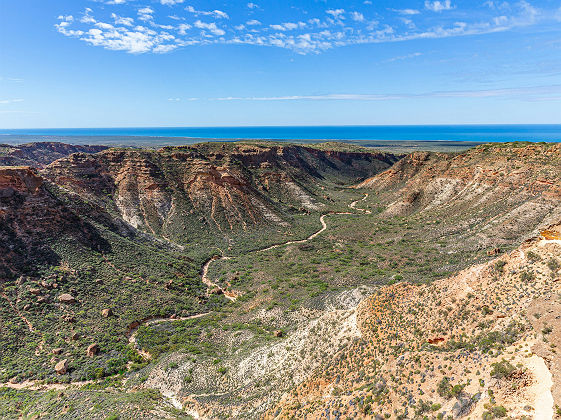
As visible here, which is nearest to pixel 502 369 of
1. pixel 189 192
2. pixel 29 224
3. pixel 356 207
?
pixel 29 224

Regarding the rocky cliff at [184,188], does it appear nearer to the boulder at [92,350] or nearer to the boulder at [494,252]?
the boulder at [92,350]

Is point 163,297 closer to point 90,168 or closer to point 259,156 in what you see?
point 90,168

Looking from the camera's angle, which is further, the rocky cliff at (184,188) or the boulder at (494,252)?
the rocky cliff at (184,188)

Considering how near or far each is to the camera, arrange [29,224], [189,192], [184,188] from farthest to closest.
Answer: [184,188]
[189,192]
[29,224]

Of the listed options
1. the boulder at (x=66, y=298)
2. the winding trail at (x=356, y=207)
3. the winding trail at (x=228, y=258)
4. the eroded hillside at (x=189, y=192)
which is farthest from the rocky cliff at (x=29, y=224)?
the winding trail at (x=356, y=207)

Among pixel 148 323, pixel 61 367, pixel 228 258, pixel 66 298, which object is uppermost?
pixel 66 298

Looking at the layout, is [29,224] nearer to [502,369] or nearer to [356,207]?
[502,369]

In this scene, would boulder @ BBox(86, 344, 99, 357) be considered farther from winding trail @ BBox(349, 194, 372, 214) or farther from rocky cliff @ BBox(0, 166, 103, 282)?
winding trail @ BBox(349, 194, 372, 214)

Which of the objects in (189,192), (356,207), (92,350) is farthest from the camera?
(356,207)

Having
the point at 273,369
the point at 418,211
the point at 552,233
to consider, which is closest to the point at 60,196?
the point at 273,369
